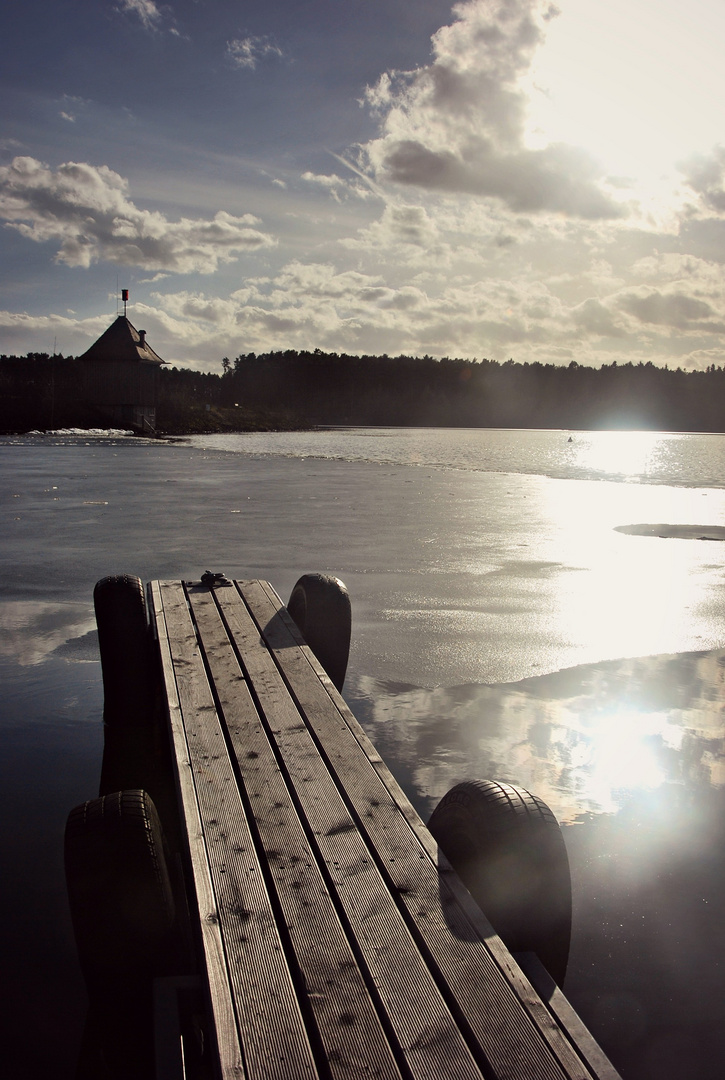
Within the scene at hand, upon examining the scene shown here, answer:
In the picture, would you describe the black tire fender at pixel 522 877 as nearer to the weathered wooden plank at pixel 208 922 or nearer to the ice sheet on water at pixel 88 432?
the weathered wooden plank at pixel 208 922

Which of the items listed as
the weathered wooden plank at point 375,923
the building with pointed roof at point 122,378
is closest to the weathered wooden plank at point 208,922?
the weathered wooden plank at point 375,923

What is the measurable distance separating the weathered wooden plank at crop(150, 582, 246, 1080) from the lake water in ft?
2.58

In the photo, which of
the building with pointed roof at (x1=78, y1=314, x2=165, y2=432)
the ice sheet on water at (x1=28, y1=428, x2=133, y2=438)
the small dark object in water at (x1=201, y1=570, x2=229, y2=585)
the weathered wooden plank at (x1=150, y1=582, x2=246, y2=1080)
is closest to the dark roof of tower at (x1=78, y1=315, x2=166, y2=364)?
the building with pointed roof at (x1=78, y1=314, x2=165, y2=432)

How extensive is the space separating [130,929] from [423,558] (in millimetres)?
9365

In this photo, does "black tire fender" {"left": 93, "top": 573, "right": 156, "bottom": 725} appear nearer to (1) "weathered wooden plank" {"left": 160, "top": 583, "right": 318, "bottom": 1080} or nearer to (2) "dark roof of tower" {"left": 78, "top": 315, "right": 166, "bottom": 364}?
(1) "weathered wooden plank" {"left": 160, "top": 583, "right": 318, "bottom": 1080}

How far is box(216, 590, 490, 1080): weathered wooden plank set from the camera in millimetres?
2047

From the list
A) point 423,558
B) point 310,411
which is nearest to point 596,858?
point 423,558

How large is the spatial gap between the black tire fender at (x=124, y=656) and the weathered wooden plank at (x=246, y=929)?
170 cm

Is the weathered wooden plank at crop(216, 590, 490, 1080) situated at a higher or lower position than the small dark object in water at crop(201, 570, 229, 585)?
lower

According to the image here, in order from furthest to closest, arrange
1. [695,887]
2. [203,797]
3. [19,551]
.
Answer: [19,551]
[695,887]
[203,797]

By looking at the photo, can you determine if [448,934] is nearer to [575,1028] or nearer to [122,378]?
[575,1028]

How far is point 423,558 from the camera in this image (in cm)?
1196

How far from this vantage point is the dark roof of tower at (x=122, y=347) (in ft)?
222

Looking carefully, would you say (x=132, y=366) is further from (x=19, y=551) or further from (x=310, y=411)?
(x=310, y=411)
